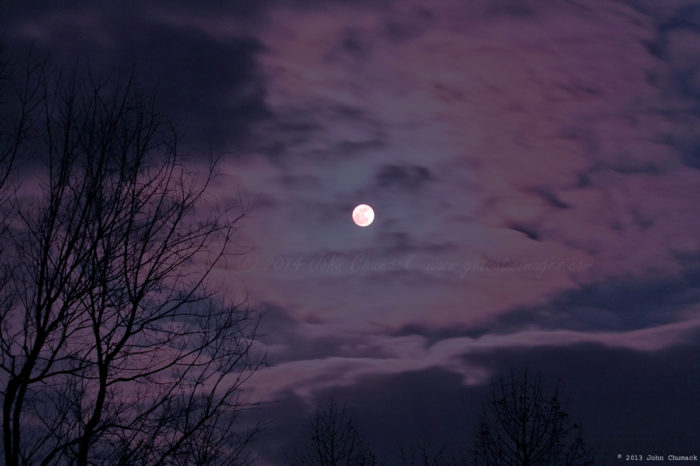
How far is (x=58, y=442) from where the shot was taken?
7047 mm

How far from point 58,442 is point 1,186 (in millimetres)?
2764

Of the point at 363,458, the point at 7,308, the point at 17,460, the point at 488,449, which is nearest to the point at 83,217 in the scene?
the point at 7,308

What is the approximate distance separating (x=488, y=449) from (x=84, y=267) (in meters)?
17.1

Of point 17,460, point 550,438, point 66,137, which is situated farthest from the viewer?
point 550,438

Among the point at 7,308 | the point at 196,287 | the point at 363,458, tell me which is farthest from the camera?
the point at 363,458

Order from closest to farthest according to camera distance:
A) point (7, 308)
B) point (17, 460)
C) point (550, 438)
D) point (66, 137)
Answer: point (17, 460)
point (7, 308)
point (66, 137)
point (550, 438)

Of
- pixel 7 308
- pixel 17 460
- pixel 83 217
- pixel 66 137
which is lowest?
pixel 17 460

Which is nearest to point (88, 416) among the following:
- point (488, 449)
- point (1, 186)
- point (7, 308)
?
point (7, 308)

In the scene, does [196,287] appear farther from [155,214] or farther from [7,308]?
[7,308]

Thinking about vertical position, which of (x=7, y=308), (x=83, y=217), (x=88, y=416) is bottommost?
(x=88, y=416)

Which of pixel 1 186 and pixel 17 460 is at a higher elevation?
pixel 1 186

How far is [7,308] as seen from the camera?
22.8ft

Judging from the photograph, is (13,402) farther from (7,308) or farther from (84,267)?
(84,267)

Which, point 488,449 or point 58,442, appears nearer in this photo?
point 58,442
